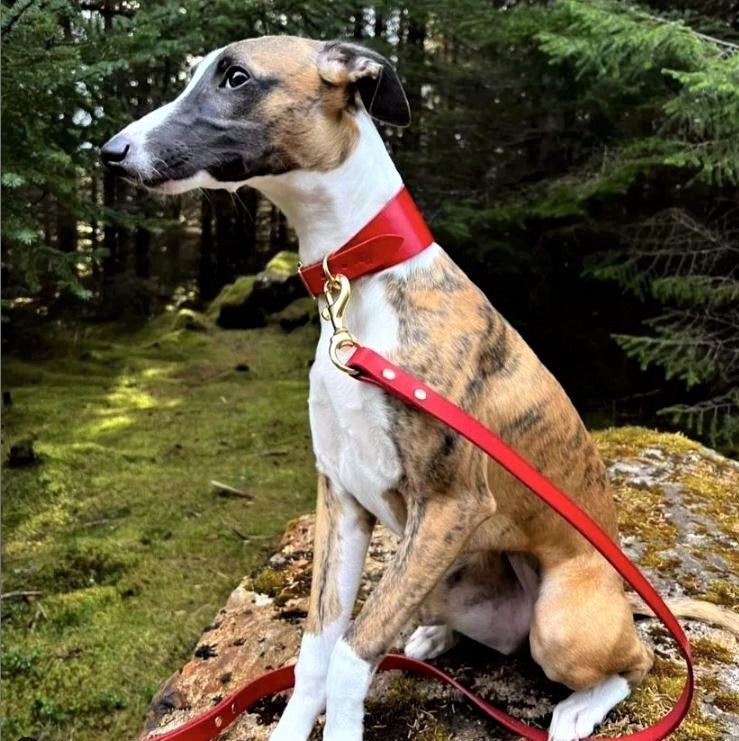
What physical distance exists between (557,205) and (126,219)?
324 cm

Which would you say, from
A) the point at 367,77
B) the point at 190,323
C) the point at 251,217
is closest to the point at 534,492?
the point at 367,77

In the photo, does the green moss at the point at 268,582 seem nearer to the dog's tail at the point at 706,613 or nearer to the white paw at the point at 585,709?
the white paw at the point at 585,709

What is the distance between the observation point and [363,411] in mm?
1993

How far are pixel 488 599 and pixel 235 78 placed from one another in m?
1.68

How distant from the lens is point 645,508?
11.7ft

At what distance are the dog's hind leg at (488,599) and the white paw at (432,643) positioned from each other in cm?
16

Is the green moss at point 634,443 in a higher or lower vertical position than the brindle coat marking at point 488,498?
lower

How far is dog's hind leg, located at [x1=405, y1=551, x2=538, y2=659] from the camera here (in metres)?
2.33

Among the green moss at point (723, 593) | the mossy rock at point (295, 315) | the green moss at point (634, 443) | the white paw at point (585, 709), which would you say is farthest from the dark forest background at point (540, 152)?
the mossy rock at point (295, 315)

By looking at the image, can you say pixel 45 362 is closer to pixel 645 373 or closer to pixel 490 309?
pixel 645 373

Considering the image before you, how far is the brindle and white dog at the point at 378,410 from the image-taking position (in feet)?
6.39

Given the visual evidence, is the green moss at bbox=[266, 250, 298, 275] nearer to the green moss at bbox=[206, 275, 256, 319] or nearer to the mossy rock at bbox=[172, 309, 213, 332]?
the green moss at bbox=[206, 275, 256, 319]

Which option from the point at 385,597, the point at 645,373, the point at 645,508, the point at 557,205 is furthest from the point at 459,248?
the point at 385,597

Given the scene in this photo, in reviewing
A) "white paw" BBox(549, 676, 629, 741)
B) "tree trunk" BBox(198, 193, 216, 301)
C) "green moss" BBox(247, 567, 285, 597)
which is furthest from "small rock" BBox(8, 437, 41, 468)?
"tree trunk" BBox(198, 193, 216, 301)
